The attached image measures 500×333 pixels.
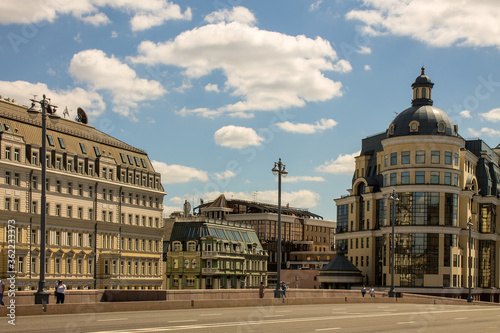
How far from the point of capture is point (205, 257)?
374 ft

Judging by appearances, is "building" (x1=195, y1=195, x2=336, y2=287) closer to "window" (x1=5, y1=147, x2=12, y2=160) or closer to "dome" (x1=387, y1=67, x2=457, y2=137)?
"dome" (x1=387, y1=67, x2=457, y2=137)

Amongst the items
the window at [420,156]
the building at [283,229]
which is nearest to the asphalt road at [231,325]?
the window at [420,156]

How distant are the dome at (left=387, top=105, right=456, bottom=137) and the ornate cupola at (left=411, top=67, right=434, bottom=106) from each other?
351 centimetres

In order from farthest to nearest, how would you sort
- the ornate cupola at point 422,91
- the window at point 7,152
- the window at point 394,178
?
the ornate cupola at point 422,91
the window at point 394,178
the window at point 7,152

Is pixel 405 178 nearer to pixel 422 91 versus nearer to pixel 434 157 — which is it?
pixel 434 157

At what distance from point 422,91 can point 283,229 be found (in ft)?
221

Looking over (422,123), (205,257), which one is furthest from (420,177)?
(205,257)

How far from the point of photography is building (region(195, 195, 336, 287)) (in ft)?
535

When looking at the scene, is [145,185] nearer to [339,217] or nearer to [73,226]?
[73,226]

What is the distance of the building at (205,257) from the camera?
374 feet

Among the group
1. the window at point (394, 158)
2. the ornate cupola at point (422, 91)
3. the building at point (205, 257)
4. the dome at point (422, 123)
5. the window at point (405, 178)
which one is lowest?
the building at point (205, 257)

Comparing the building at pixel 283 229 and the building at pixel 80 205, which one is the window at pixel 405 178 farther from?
the building at pixel 283 229

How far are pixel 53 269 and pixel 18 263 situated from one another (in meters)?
5.89

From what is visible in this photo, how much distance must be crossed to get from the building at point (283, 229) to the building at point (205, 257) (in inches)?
1279
